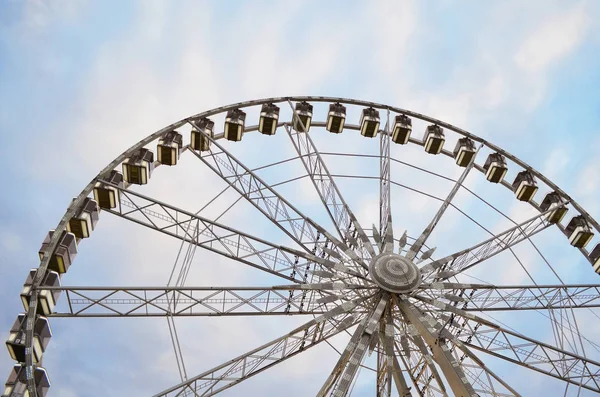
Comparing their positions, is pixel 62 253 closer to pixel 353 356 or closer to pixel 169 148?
pixel 169 148

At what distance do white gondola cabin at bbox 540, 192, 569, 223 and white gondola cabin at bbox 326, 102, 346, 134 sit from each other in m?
9.38

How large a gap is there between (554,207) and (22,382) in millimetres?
20900

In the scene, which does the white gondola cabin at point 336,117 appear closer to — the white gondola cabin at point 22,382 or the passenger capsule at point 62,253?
the passenger capsule at point 62,253

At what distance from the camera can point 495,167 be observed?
92.9 feet

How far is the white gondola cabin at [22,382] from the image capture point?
652 inches

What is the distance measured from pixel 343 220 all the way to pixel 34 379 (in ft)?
37.6

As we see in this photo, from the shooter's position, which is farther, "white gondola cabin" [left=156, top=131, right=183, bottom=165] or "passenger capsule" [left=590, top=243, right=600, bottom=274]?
"passenger capsule" [left=590, top=243, right=600, bottom=274]

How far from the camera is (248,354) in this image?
19.2m

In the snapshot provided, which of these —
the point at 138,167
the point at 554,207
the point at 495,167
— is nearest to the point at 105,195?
the point at 138,167

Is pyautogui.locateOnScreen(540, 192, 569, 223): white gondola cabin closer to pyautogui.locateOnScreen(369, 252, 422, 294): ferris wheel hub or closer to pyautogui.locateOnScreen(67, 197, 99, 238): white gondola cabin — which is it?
pyautogui.locateOnScreen(369, 252, 422, 294): ferris wheel hub

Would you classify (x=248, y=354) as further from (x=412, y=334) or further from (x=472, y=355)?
(x=472, y=355)

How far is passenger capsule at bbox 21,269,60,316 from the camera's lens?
18391mm

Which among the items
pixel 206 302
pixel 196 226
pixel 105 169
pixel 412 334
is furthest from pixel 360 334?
pixel 105 169

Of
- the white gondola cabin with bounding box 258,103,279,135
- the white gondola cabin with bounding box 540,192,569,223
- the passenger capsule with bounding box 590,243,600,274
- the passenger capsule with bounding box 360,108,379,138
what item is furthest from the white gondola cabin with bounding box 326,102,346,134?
the passenger capsule with bounding box 590,243,600,274
